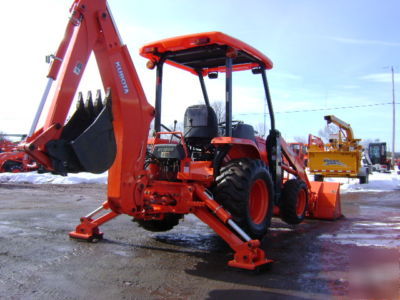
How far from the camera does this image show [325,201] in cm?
830

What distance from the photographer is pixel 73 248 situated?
5395 mm

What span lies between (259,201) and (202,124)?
1.43 meters

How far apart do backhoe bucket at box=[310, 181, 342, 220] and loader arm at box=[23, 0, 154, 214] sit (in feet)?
16.1

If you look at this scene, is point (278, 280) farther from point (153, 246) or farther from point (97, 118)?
point (97, 118)

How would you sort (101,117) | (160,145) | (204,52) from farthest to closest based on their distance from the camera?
1. (204,52)
2. (160,145)
3. (101,117)

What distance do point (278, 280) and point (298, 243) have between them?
2.02 m

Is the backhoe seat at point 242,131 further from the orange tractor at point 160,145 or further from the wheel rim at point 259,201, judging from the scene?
the wheel rim at point 259,201

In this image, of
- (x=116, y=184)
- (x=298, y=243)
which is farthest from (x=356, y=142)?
(x=116, y=184)

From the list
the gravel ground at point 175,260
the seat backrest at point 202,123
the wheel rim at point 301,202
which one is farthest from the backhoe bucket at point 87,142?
the wheel rim at point 301,202

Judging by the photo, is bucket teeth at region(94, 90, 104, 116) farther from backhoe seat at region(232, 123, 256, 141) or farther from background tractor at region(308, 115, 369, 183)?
background tractor at region(308, 115, 369, 183)

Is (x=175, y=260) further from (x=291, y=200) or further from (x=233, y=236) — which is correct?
(x=291, y=200)

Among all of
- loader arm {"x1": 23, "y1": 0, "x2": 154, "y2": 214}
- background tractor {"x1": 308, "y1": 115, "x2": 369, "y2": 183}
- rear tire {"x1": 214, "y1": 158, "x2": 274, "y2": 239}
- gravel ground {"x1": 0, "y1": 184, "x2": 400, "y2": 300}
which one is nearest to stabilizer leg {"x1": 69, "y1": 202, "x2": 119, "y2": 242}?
gravel ground {"x1": 0, "y1": 184, "x2": 400, "y2": 300}

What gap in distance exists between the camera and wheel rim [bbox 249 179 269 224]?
5656mm

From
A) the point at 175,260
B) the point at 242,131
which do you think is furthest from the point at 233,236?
the point at 242,131
